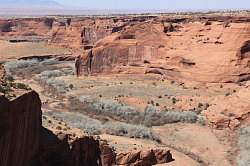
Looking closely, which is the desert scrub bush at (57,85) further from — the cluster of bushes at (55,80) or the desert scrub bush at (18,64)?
the desert scrub bush at (18,64)

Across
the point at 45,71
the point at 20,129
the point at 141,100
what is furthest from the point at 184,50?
the point at 20,129

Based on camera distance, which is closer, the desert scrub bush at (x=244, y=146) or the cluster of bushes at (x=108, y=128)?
the desert scrub bush at (x=244, y=146)

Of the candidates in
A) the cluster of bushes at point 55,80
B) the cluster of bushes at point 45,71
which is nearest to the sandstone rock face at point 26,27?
the cluster of bushes at point 45,71

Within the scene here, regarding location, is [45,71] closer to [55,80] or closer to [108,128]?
[55,80]

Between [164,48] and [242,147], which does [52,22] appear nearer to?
[164,48]

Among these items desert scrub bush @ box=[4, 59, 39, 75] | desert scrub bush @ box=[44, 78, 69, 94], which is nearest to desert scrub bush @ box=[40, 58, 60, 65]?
desert scrub bush @ box=[4, 59, 39, 75]

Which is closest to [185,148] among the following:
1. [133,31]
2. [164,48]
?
[164,48]

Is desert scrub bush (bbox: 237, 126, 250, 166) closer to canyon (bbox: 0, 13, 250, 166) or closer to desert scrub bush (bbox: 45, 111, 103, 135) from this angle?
canyon (bbox: 0, 13, 250, 166)
